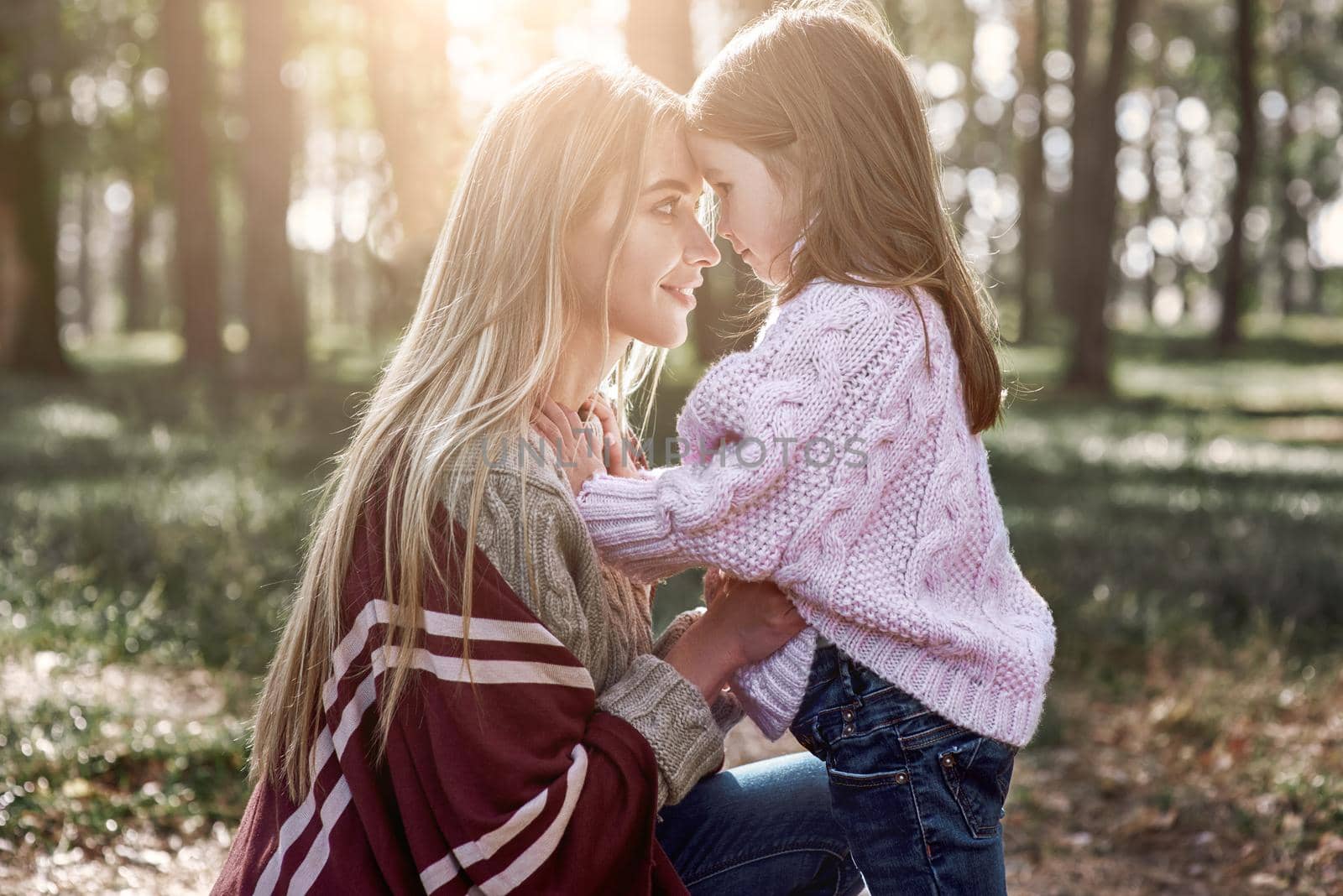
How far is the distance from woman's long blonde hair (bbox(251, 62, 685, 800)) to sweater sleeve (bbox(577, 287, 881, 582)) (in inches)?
10.6

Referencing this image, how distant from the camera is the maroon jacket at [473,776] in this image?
1.94 metres

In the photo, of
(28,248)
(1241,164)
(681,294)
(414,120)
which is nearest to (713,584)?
(681,294)

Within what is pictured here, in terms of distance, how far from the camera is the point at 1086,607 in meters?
6.34

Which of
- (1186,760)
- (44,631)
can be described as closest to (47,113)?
(44,631)

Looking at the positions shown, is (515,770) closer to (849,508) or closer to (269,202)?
(849,508)

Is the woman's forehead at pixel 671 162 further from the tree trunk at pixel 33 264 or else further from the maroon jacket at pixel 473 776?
the tree trunk at pixel 33 264

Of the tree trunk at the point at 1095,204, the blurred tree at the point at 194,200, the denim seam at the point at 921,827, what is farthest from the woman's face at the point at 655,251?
the tree trunk at the point at 1095,204

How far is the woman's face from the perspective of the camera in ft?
7.82

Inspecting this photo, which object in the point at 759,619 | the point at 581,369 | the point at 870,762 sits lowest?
the point at 870,762

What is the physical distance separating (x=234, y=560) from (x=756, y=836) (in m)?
4.32

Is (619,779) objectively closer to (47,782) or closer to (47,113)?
(47,782)

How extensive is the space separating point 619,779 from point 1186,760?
12.2ft

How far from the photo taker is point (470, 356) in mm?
2219

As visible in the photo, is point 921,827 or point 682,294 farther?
point 682,294
